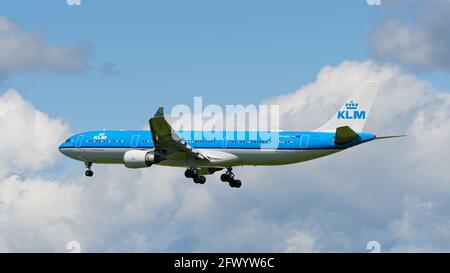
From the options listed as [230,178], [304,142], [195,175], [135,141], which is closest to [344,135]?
[304,142]

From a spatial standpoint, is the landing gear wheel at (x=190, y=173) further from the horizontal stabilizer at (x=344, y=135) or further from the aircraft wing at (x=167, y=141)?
the horizontal stabilizer at (x=344, y=135)

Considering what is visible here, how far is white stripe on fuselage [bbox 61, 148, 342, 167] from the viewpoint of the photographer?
262 feet

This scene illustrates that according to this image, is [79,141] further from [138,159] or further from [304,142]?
[304,142]

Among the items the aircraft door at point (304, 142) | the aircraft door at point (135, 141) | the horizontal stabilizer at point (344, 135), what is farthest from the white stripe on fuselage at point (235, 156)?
the horizontal stabilizer at point (344, 135)

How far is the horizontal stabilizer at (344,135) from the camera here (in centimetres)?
7600

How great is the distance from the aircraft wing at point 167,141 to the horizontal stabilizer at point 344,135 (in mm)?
13409

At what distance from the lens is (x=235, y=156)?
82.4 m

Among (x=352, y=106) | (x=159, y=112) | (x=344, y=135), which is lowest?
(x=344, y=135)

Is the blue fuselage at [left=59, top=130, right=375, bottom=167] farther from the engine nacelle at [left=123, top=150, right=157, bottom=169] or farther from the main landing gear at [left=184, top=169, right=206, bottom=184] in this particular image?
the engine nacelle at [left=123, top=150, right=157, bottom=169]

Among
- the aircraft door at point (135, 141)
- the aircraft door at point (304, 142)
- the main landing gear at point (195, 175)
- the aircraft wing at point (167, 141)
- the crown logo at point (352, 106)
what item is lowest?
the main landing gear at point (195, 175)

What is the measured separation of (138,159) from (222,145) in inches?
316
